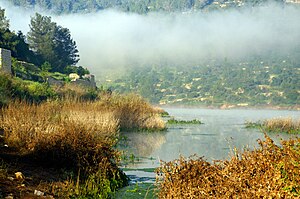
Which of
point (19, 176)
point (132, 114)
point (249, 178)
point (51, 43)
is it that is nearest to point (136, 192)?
point (19, 176)

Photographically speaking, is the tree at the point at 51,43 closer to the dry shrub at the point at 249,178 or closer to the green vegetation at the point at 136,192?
the green vegetation at the point at 136,192

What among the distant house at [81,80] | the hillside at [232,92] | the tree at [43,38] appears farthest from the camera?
the hillside at [232,92]

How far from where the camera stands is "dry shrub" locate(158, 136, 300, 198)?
278 inches

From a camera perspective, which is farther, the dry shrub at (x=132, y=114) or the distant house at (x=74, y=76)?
the distant house at (x=74, y=76)

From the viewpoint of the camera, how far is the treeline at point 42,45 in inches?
2643

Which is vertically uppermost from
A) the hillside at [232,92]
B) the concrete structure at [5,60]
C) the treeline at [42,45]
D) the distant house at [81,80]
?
the treeline at [42,45]

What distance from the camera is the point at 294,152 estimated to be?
7945mm

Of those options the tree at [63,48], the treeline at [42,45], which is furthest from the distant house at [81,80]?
the tree at [63,48]

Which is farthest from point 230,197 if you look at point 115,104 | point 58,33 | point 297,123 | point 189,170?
point 58,33

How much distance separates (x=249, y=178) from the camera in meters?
7.95

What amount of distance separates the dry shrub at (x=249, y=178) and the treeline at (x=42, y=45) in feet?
190

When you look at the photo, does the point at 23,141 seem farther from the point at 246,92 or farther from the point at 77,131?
the point at 246,92

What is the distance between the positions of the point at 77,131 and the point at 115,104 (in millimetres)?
24234

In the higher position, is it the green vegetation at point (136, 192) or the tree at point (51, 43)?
the tree at point (51, 43)
